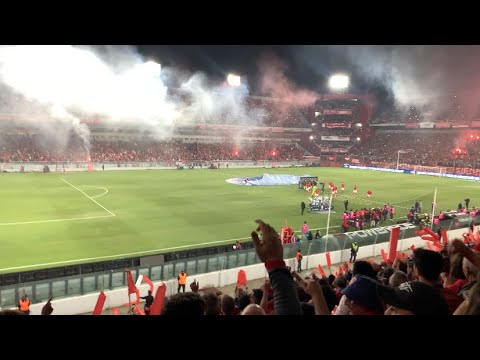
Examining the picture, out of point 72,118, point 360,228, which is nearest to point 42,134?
point 72,118

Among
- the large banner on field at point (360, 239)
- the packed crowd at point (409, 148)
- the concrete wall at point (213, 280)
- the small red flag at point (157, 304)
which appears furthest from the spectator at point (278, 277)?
the packed crowd at point (409, 148)

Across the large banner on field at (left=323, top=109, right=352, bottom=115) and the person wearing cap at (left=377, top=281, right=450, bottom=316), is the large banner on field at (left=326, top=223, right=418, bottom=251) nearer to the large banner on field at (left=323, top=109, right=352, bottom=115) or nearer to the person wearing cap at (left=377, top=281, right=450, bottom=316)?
the person wearing cap at (left=377, top=281, right=450, bottom=316)

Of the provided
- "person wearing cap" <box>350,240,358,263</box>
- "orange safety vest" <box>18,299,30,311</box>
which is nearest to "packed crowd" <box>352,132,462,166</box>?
"person wearing cap" <box>350,240,358,263</box>

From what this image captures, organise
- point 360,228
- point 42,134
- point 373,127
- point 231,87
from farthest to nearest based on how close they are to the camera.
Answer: point 373,127
point 231,87
point 42,134
point 360,228

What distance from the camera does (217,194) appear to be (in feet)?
112

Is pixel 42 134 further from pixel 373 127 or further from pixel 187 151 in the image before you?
pixel 373 127

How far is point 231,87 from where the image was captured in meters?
83.7

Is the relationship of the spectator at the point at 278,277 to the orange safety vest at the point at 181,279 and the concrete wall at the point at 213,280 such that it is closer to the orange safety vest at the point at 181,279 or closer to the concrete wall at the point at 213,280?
the concrete wall at the point at 213,280

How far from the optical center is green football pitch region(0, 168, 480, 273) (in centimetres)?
1870

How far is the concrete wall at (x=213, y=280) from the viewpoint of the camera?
12.0 metres

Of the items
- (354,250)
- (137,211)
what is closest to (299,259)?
(354,250)

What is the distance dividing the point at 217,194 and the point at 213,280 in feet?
65.5
